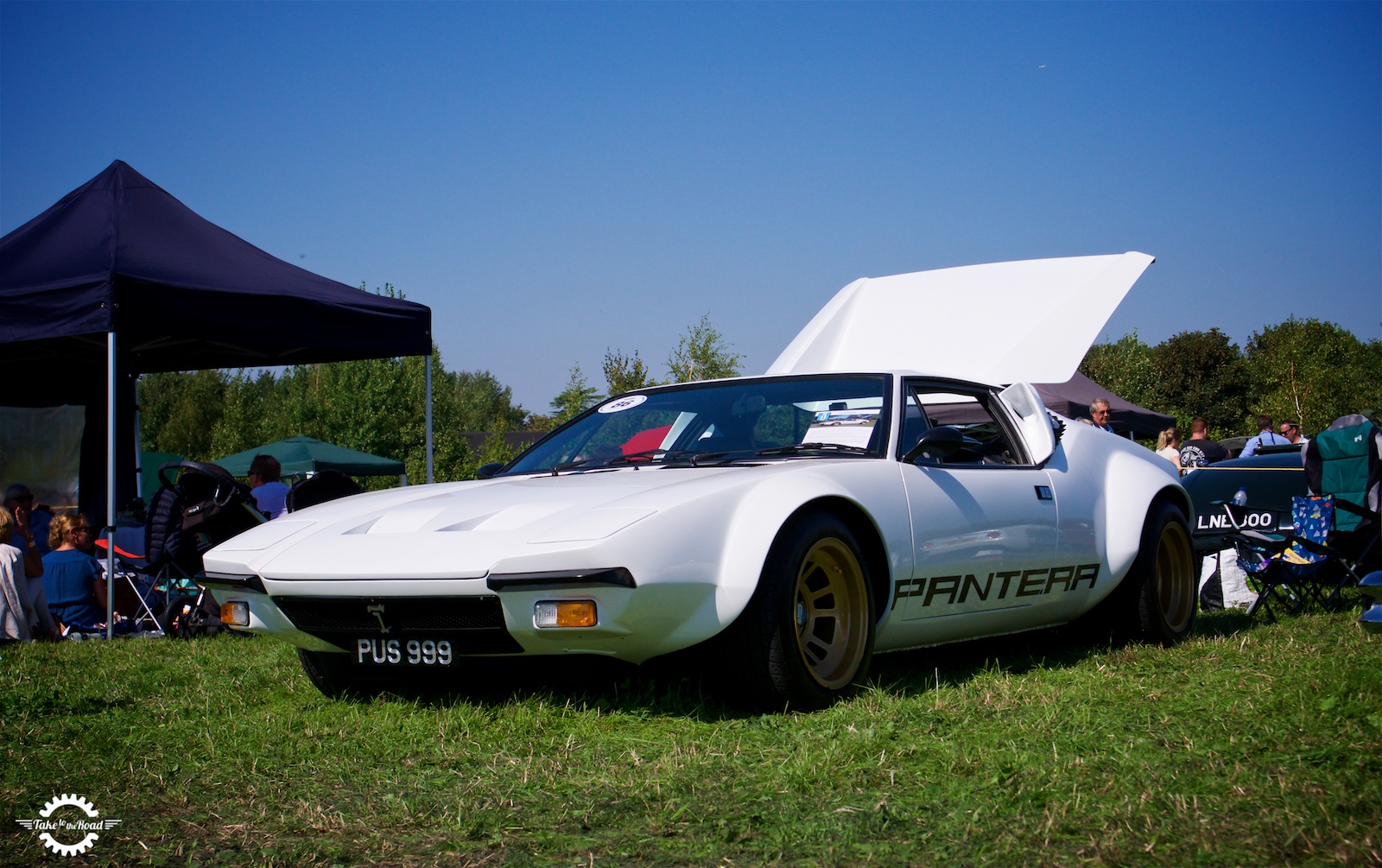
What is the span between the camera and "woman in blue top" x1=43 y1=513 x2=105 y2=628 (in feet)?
25.6

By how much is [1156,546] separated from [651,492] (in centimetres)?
288

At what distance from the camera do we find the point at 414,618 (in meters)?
3.60

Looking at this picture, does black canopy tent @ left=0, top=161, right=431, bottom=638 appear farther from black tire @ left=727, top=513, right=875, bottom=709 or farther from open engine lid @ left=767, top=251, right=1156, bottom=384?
black tire @ left=727, top=513, right=875, bottom=709

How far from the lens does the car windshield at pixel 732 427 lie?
14.6 ft

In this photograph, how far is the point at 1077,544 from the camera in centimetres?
509

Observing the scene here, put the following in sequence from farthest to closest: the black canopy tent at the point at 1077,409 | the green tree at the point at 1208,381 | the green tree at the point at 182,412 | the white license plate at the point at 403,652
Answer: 1. the green tree at the point at 182,412
2. the green tree at the point at 1208,381
3. the black canopy tent at the point at 1077,409
4. the white license plate at the point at 403,652

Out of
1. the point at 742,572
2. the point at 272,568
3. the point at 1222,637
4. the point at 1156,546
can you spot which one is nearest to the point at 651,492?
the point at 742,572

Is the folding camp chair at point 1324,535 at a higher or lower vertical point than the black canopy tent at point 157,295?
lower

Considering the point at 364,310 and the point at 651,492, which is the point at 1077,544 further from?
the point at 364,310

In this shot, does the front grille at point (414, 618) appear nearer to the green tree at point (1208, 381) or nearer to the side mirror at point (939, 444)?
the side mirror at point (939, 444)

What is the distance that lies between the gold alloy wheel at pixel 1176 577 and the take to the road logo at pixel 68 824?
15.1 ft

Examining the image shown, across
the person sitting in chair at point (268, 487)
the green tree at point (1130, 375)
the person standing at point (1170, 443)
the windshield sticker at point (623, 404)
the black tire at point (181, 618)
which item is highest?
the green tree at point (1130, 375)

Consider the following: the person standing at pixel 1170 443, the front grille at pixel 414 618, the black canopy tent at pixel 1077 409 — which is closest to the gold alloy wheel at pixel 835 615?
the front grille at pixel 414 618

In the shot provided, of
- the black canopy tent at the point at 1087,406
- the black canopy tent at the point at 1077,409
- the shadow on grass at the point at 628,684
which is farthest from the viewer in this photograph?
the black canopy tent at the point at 1087,406
